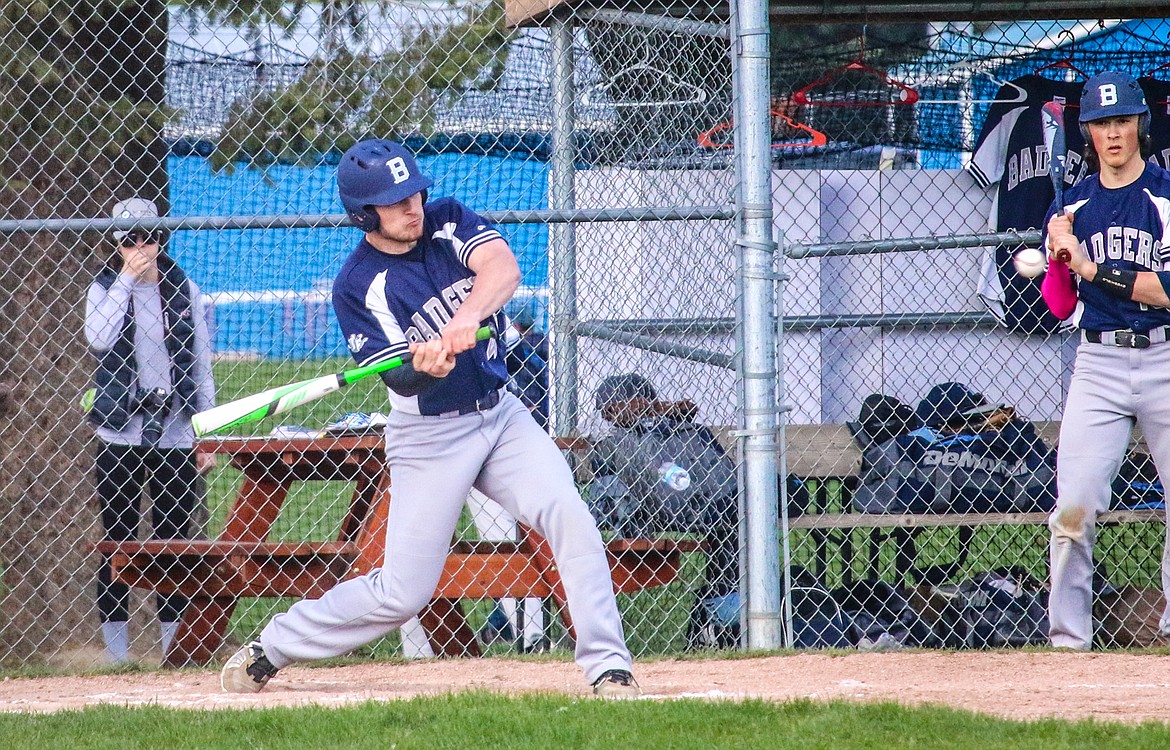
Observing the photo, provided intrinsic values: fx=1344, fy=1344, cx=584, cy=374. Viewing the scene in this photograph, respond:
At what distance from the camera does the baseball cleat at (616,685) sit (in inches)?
159

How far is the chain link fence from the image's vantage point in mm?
5445

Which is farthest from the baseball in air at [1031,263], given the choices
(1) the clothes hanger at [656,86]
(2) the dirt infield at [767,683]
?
(1) the clothes hanger at [656,86]

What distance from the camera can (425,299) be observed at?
162 inches

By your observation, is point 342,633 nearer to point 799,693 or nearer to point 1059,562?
point 799,693

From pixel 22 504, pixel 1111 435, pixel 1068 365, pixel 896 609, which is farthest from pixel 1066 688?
pixel 22 504

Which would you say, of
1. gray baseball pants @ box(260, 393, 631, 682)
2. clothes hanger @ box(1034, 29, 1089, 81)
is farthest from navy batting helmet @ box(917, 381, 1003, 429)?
→ gray baseball pants @ box(260, 393, 631, 682)

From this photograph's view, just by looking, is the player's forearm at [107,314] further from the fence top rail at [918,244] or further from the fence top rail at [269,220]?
the fence top rail at [918,244]

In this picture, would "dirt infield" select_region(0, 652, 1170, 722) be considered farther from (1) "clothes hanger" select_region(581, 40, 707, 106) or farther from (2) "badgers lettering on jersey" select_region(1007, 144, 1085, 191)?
(2) "badgers lettering on jersey" select_region(1007, 144, 1085, 191)

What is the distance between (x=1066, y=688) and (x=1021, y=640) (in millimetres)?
1231

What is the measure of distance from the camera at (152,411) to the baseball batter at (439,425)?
1.71m

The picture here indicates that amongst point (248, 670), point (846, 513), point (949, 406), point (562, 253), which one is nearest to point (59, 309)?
point (562, 253)

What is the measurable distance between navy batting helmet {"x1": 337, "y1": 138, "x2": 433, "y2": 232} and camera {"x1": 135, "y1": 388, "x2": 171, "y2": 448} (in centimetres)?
203

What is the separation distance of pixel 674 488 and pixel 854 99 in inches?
130

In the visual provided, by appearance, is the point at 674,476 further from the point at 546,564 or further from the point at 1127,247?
the point at 1127,247
